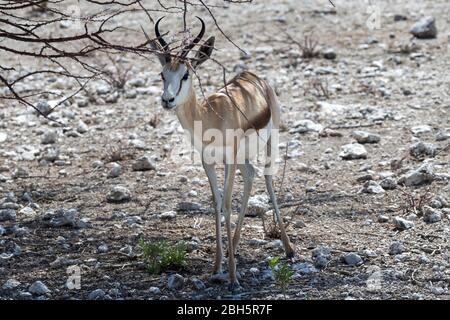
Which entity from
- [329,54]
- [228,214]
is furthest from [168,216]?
[329,54]

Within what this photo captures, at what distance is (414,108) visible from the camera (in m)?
9.92

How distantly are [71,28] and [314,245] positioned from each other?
7962mm

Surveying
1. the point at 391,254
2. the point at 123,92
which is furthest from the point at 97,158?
the point at 391,254

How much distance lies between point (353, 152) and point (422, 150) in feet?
2.12

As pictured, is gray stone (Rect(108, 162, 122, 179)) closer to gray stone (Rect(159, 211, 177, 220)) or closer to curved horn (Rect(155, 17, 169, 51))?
gray stone (Rect(159, 211, 177, 220))

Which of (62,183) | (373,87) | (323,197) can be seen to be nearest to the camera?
(323,197)

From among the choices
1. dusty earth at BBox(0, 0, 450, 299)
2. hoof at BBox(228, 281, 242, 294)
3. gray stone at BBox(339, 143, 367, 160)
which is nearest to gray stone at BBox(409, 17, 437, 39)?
dusty earth at BBox(0, 0, 450, 299)

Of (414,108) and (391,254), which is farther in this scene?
(414,108)

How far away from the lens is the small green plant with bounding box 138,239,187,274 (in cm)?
614

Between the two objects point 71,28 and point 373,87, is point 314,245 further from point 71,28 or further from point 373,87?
point 71,28

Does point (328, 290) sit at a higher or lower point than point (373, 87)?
lower

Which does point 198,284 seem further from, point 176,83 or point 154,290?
point 176,83

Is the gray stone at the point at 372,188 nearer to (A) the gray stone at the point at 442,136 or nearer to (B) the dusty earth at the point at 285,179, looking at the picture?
(B) the dusty earth at the point at 285,179

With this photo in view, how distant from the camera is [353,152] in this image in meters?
8.83
